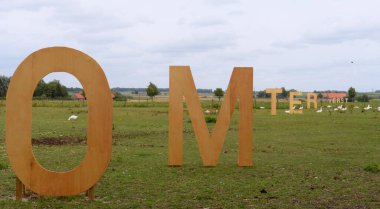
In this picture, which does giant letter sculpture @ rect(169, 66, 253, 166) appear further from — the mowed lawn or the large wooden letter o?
the large wooden letter o

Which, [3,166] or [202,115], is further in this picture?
[202,115]

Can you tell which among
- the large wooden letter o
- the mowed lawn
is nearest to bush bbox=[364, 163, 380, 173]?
the mowed lawn

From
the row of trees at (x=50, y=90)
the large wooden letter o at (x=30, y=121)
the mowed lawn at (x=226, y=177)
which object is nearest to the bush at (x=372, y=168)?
the mowed lawn at (x=226, y=177)

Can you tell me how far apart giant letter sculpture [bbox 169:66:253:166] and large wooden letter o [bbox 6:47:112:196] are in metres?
4.13

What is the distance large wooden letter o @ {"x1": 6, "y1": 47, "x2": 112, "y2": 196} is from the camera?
382 inches

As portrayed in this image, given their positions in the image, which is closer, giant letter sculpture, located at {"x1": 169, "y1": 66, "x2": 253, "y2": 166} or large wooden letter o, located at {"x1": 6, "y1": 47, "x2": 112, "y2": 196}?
large wooden letter o, located at {"x1": 6, "y1": 47, "x2": 112, "y2": 196}

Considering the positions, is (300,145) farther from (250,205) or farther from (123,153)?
(250,205)

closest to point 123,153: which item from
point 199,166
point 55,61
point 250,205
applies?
point 199,166

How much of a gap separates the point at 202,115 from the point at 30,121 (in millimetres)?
5479

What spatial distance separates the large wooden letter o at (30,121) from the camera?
9.70 meters

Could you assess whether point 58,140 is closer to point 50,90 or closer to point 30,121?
point 30,121

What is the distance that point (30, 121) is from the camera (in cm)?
976

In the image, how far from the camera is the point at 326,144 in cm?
2044

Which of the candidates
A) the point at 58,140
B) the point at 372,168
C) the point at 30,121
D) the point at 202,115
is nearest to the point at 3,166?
the point at 30,121
